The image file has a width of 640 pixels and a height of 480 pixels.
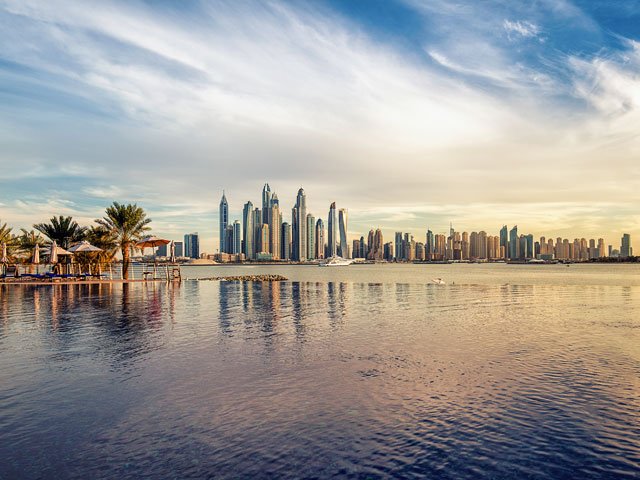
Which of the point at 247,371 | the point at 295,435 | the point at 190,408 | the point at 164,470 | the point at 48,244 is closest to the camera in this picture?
the point at 164,470

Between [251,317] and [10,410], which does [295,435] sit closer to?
[10,410]

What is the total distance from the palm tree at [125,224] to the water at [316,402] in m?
39.5

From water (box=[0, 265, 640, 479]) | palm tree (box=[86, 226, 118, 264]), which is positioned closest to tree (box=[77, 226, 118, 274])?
palm tree (box=[86, 226, 118, 264])

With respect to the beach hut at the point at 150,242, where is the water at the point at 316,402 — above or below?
below

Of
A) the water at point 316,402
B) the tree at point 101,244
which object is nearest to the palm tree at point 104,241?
the tree at point 101,244

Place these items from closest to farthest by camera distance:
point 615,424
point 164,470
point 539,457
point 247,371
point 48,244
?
point 164,470 < point 539,457 < point 615,424 < point 247,371 < point 48,244

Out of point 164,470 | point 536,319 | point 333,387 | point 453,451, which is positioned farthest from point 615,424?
point 536,319

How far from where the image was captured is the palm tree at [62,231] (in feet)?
201

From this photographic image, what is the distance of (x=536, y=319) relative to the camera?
87.5 ft

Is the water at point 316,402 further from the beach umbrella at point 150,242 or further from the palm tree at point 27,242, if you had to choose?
the palm tree at point 27,242

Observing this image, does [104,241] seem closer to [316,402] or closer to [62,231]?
[62,231]

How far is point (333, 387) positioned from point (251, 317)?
15.3m

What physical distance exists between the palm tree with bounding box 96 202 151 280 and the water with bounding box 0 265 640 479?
39.5 meters

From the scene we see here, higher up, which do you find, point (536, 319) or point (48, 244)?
point (48, 244)
